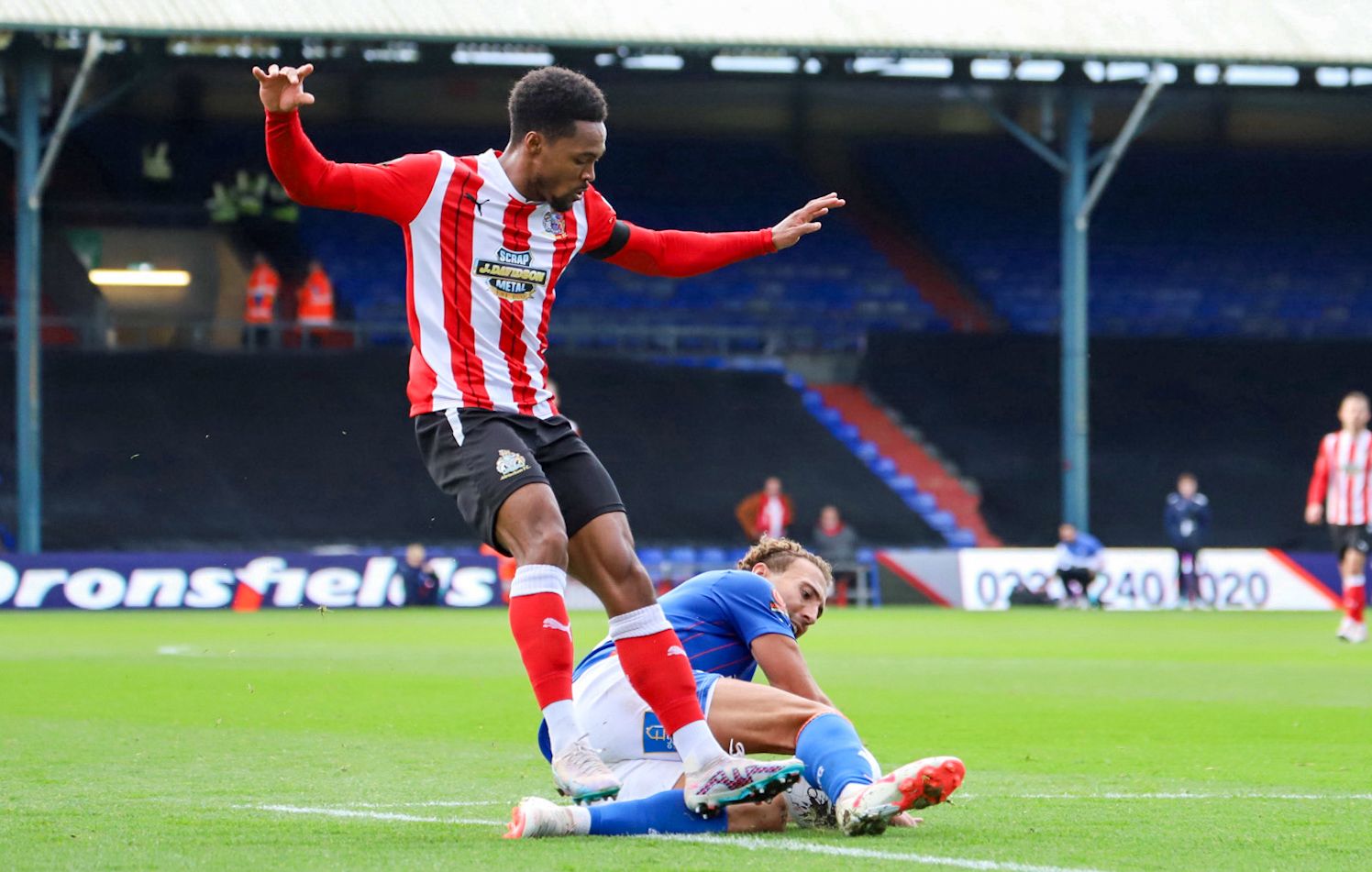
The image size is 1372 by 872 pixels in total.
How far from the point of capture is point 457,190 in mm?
5875

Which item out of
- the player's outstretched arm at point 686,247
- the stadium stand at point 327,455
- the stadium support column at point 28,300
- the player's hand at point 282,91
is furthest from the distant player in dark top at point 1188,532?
the player's hand at point 282,91

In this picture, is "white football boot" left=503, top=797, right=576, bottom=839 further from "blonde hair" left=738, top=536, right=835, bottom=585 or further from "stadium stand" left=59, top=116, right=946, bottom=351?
"stadium stand" left=59, top=116, right=946, bottom=351

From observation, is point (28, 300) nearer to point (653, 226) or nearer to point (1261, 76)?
point (653, 226)

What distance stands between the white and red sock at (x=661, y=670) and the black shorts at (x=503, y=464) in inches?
12.7

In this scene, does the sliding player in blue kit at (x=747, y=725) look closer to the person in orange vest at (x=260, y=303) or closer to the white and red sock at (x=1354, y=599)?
the white and red sock at (x=1354, y=599)

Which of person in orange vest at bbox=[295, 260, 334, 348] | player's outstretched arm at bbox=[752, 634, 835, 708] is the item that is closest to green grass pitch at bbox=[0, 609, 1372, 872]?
player's outstretched arm at bbox=[752, 634, 835, 708]

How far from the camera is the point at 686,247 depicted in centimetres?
648

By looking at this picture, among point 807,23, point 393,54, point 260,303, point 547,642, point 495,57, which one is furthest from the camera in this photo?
point 260,303

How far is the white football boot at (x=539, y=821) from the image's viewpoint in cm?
538

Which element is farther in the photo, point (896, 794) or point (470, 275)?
point (470, 275)

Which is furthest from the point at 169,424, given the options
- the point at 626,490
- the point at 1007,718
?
the point at 1007,718

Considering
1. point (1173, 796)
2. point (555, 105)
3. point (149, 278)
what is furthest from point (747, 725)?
point (149, 278)

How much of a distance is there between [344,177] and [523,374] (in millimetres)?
750

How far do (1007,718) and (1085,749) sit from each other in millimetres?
1606
